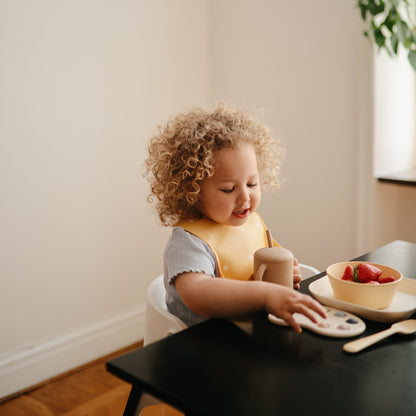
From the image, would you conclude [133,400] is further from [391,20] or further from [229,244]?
[391,20]

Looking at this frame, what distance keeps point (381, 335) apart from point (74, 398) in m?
1.45

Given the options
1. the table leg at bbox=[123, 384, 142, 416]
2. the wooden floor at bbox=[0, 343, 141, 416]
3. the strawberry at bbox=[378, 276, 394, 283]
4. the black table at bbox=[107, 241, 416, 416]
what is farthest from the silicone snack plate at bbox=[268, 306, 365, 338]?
the wooden floor at bbox=[0, 343, 141, 416]

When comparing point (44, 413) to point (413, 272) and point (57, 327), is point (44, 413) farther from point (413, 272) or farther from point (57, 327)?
point (413, 272)

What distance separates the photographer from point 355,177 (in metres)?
2.19

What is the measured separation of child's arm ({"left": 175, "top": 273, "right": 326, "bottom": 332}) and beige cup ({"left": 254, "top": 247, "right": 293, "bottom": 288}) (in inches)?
2.6

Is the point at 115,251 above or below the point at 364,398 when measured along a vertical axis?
below

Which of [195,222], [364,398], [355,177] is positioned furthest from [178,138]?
[355,177]

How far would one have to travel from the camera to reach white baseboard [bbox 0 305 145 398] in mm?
1966

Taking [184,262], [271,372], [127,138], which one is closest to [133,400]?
[184,262]

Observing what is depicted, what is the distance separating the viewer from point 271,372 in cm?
73

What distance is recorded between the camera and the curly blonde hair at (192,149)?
1157 millimetres

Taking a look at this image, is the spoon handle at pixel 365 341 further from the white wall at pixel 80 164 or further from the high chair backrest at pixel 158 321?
the white wall at pixel 80 164

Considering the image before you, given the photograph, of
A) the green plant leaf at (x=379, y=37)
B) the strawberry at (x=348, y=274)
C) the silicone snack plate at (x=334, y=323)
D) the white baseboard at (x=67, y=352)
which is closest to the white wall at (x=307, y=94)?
the green plant leaf at (x=379, y=37)

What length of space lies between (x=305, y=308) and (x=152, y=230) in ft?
5.28
